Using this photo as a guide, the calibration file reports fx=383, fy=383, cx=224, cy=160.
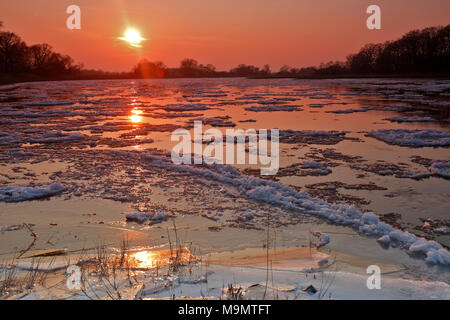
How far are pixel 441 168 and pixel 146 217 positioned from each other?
22.1 ft

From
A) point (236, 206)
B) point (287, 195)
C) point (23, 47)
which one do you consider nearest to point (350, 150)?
point (287, 195)

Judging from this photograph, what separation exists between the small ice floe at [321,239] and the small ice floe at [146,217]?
7.72 feet

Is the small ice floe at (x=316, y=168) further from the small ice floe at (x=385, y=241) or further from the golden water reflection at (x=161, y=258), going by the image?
the golden water reflection at (x=161, y=258)

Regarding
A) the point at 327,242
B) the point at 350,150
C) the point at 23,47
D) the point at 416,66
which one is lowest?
the point at 327,242

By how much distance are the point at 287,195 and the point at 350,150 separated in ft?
15.7

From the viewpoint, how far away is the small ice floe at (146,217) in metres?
6.07

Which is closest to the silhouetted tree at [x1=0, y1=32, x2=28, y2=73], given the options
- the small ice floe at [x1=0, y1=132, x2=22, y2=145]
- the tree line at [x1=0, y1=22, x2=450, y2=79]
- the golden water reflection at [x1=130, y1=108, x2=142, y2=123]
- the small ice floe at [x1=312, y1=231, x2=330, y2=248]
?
the tree line at [x1=0, y1=22, x2=450, y2=79]

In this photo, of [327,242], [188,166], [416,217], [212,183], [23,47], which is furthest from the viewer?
[23,47]

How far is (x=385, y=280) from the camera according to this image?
12.8 ft

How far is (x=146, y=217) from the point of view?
20.2 feet

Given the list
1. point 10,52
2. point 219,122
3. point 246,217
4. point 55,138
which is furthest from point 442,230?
point 10,52

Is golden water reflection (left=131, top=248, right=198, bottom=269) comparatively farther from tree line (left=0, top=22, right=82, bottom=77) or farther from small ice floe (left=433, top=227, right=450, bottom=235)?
tree line (left=0, top=22, right=82, bottom=77)

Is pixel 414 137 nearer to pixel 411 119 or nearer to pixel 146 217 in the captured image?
Answer: pixel 411 119
